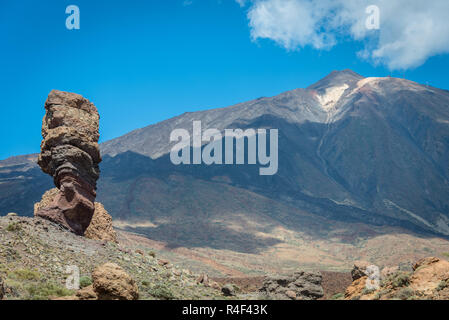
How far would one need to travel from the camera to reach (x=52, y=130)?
1753cm

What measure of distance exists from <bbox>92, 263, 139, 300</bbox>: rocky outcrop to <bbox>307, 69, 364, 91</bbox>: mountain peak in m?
163

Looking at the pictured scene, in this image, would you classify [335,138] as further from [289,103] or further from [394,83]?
[394,83]

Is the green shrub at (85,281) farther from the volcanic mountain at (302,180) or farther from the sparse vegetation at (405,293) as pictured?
the volcanic mountain at (302,180)

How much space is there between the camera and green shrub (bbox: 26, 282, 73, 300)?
34.3 ft

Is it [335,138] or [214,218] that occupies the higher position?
[335,138]

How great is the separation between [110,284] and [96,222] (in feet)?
31.0

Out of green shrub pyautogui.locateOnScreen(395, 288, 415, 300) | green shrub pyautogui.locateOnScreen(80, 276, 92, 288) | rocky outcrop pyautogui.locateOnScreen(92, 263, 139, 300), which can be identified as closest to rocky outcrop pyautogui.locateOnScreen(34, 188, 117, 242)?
green shrub pyautogui.locateOnScreen(80, 276, 92, 288)

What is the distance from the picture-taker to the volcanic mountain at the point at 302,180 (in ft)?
216

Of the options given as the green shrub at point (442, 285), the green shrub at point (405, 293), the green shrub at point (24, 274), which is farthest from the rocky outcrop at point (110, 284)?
the green shrub at point (442, 285)

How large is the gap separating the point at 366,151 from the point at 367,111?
19612mm

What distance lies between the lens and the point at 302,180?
99.9 meters

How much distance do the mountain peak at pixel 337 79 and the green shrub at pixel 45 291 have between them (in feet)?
533
